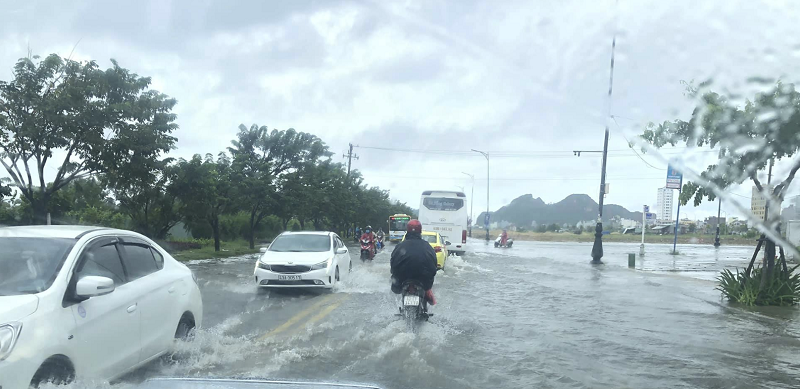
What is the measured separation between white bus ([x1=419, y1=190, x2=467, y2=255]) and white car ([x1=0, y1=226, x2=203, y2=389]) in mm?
26252

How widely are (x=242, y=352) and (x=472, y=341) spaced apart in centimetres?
308

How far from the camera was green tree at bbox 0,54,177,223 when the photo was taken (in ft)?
54.5

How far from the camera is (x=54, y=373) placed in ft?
13.9

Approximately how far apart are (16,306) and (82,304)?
60 centimetres

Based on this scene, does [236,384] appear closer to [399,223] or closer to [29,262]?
[29,262]

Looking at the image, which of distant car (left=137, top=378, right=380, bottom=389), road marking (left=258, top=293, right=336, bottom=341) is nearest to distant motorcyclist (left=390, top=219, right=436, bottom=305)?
road marking (left=258, top=293, right=336, bottom=341)

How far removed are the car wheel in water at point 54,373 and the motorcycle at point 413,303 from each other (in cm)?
455

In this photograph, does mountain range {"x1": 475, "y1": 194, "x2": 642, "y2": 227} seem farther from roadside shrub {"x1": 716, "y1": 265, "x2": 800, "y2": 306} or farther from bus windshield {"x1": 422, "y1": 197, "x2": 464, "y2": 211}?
roadside shrub {"x1": 716, "y1": 265, "x2": 800, "y2": 306}

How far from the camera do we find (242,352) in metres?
7.15

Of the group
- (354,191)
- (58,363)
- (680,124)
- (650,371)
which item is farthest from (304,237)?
(354,191)

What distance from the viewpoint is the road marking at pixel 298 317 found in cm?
858

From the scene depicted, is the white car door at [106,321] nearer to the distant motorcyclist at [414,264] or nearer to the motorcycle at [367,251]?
the distant motorcyclist at [414,264]

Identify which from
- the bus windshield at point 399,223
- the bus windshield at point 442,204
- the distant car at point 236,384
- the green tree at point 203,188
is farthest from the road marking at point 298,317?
the bus windshield at point 399,223

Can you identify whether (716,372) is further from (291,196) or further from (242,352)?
(291,196)
